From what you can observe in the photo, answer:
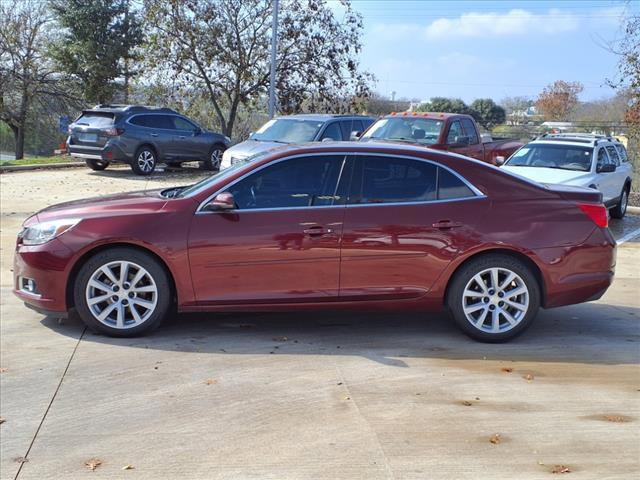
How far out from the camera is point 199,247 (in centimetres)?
535

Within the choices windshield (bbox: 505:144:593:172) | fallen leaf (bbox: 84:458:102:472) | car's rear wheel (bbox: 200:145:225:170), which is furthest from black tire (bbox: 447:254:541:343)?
car's rear wheel (bbox: 200:145:225:170)

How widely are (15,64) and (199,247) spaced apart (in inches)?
1174

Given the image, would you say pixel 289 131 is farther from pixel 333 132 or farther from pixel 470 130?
pixel 470 130

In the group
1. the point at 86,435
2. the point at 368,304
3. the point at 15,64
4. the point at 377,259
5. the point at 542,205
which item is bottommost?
the point at 86,435

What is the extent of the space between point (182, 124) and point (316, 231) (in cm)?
1366

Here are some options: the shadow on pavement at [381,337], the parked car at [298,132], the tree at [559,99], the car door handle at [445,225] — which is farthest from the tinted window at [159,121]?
the tree at [559,99]

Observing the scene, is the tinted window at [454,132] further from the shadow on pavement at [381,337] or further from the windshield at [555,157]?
the shadow on pavement at [381,337]

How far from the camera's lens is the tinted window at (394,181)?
5.57m

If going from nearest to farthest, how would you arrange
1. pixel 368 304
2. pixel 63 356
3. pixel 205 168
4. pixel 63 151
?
pixel 63 356, pixel 368 304, pixel 205 168, pixel 63 151

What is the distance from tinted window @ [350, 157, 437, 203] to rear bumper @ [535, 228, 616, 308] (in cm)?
105

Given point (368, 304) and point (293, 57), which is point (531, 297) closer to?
point (368, 304)

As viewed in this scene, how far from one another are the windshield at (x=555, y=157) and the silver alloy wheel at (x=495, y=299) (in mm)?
7182

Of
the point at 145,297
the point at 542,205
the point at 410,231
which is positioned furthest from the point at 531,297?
the point at 145,297

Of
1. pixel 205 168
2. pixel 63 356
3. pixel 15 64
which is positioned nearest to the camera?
pixel 63 356
